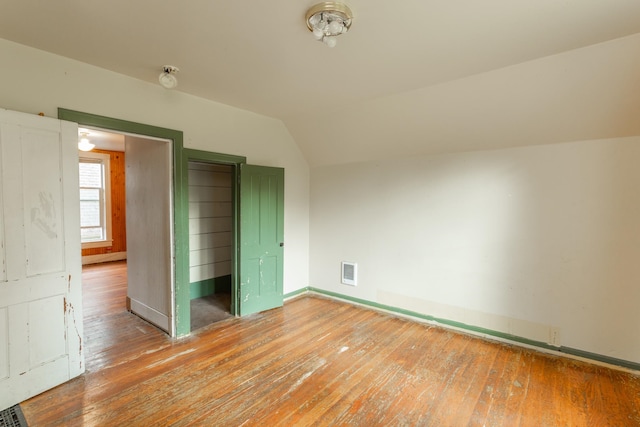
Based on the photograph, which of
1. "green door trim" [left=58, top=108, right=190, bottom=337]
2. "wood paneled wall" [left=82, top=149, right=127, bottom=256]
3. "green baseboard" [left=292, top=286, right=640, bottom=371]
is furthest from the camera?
"wood paneled wall" [left=82, top=149, right=127, bottom=256]

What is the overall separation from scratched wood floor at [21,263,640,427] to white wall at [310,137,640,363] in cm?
38

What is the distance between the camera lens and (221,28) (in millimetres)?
2010

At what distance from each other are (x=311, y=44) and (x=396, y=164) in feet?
6.98

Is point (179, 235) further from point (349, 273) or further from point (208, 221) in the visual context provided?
point (349, 273)

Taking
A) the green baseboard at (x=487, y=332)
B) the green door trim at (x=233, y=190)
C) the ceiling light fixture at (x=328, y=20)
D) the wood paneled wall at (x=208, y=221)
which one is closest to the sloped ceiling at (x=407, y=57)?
the ceiling light fixture at (x=328, y=20)

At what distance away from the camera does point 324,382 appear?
2.50 m

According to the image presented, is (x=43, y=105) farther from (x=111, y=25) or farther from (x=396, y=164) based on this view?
(x=396, y=164)

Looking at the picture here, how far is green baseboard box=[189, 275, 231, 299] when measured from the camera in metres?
4.61

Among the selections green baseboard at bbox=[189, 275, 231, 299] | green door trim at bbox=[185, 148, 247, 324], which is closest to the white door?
green door trim at bbox=[185, 148, 247, 324]

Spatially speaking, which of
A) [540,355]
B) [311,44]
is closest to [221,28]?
[311,44]

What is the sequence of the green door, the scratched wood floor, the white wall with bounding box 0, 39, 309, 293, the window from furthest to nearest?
the window < the green door < the white wall with bounding box 0, 39, 309, 293 < the scratched wood floor

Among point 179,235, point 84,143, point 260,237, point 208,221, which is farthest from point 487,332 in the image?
point 84,143

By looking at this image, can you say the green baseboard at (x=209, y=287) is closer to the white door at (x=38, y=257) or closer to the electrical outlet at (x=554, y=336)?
the white door at (x=38, y=257)

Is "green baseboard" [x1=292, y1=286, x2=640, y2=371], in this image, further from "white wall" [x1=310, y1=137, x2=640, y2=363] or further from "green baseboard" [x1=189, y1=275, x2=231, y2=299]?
"green baseboard" [x1=189, y1=275, x2=231, y2=299]
